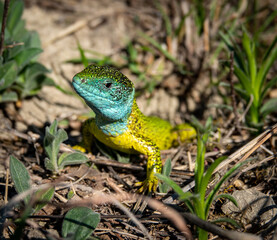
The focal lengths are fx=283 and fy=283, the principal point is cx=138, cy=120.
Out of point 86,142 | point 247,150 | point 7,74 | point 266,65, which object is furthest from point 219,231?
point 7,74

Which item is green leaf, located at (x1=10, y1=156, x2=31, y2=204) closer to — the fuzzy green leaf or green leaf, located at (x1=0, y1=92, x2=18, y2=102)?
green leaf, located at (x1=0, y1=92, x2=18, y2=102)

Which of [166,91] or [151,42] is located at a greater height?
[151,42]

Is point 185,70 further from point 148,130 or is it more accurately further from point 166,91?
point 148,130

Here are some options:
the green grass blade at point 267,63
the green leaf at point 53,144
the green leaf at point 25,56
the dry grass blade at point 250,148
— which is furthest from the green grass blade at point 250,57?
the green leaf at point 25,56

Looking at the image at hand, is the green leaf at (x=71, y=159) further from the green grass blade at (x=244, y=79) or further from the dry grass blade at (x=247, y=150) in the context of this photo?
the green grass blade at (x=244, y=79)

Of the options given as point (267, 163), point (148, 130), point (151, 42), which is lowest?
point (267, 163)

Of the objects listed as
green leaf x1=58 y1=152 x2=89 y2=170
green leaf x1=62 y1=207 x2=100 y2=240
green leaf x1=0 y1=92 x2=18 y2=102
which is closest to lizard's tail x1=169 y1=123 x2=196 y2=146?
green leaf x1=58 y1=152 x2=89 y2=170

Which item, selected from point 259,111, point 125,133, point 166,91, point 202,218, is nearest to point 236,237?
point 202,218
